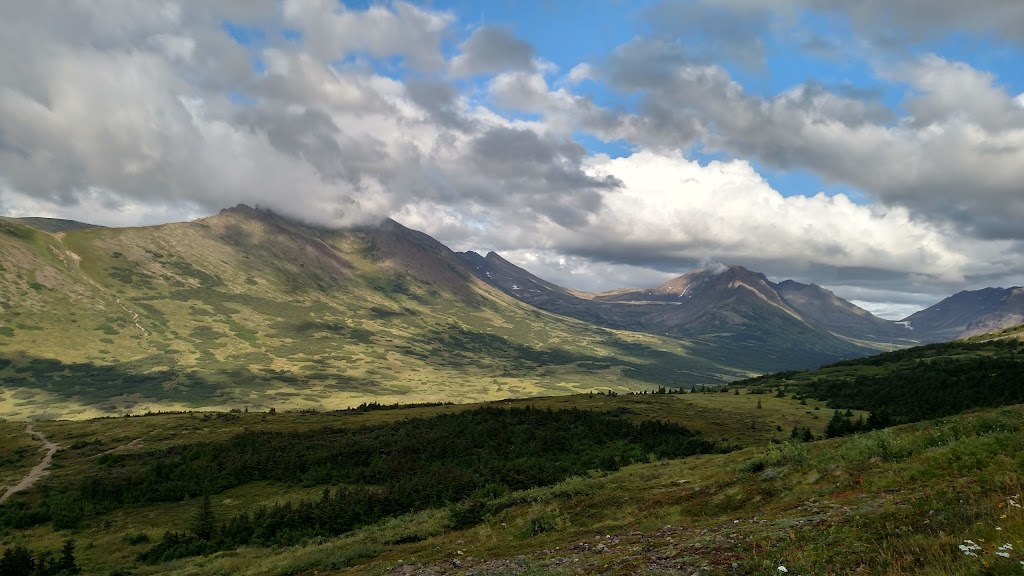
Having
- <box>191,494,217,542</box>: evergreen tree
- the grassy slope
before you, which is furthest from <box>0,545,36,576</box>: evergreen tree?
<box>191,494,217,542</box>: evergreen tree

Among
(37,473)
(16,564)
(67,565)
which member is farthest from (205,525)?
(37,473)

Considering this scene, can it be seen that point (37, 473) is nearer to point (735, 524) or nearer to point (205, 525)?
point (205, 525)

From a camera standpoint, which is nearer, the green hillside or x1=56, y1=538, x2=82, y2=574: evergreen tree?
x1=56, y1=538, x2=82, y2=574: evergreen tree

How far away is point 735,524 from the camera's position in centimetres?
1784

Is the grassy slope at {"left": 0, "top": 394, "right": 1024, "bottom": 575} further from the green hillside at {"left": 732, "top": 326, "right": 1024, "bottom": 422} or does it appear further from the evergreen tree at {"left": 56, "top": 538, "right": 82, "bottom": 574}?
the green hillside at {"left": 732, "top": 326, "right": 1024, "bottom": 422}

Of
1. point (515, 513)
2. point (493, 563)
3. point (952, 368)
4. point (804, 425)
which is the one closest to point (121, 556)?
point (515, 513)

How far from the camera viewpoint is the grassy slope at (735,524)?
11.4 metres

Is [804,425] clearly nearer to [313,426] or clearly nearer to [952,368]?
[952,368]

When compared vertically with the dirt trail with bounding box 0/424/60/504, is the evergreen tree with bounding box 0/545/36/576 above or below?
above

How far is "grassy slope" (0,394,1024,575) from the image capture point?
1145 cm

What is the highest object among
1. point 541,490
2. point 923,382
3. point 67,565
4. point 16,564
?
point 923,382

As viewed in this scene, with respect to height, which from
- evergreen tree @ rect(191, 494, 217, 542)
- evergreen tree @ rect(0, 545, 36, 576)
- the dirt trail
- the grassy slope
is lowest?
the dirt trail

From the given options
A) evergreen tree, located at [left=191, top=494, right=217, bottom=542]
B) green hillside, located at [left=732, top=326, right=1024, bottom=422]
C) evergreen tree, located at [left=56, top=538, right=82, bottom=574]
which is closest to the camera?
evergreen tree, located at [left=56, top=538, right=82, bottom=574]

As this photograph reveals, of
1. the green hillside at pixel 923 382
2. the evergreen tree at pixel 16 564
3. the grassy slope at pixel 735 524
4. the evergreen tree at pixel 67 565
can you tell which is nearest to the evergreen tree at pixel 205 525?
the grassy slope at pixel 735 524
